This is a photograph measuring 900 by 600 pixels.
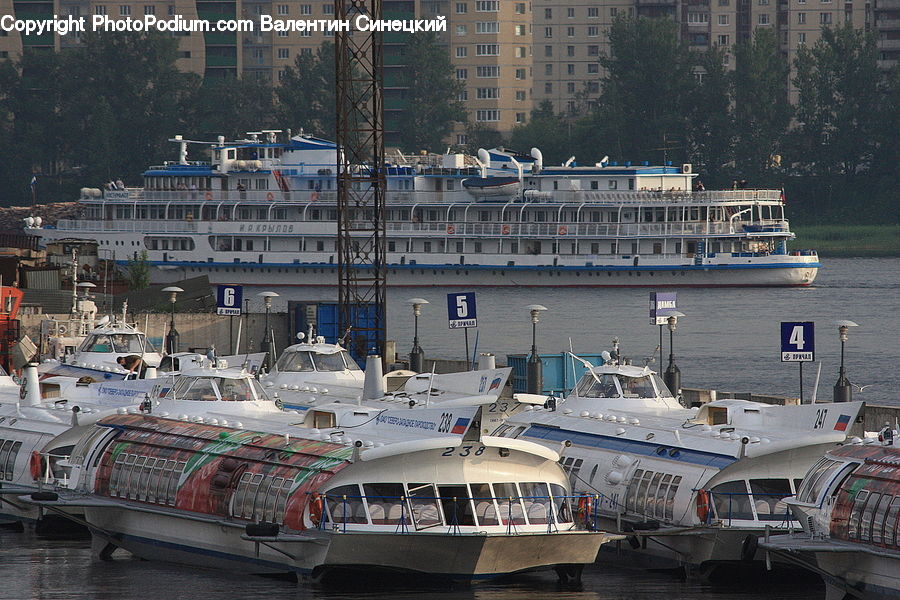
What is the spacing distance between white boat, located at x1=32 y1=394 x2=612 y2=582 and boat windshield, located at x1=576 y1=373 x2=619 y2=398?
6.23m

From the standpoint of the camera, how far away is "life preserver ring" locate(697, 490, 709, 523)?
2714 cm

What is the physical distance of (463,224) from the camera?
12081 cm

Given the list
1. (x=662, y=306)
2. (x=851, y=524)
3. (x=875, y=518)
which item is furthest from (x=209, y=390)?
(x=662, y=306)

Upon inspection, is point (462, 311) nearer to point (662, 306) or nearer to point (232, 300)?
point (662, 306)

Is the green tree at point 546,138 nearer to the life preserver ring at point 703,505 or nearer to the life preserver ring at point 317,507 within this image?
the life preserver ring at point 703,505

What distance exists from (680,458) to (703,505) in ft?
5.99

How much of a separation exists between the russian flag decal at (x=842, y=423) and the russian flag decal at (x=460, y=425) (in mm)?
5941

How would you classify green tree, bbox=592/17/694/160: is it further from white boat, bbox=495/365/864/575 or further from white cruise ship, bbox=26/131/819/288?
white boat, bbox=495/365/864/575

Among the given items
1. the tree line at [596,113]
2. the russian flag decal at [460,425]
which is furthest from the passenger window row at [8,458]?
the tree line at [596,113]

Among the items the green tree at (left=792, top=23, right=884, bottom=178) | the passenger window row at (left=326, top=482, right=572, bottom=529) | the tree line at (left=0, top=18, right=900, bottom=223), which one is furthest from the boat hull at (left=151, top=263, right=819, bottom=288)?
the passenger window row at (left=326, top=482, right=572, bottom=529)

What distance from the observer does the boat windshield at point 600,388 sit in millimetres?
34281

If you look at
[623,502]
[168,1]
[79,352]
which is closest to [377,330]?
[79,352]

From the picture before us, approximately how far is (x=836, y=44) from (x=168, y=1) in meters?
70.3

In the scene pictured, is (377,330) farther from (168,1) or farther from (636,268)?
(168,1)
